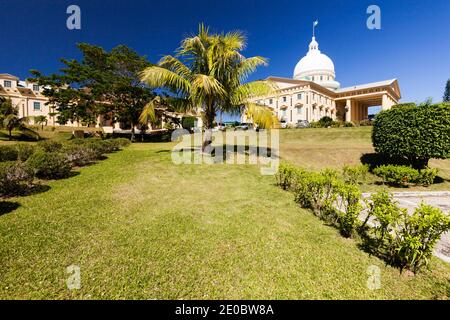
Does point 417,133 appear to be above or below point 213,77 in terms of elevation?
below

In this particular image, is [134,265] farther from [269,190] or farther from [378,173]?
[378,173]

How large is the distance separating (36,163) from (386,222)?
32.9 feet

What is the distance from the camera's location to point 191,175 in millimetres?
9242

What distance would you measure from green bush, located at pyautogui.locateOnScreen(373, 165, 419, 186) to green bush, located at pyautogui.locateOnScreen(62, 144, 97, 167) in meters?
15.4

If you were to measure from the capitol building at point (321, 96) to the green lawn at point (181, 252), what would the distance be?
43.2 meters

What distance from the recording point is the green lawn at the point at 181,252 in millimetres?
2986

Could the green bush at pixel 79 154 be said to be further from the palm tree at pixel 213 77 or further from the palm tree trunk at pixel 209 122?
the palm tree trunk at pixel 209 122

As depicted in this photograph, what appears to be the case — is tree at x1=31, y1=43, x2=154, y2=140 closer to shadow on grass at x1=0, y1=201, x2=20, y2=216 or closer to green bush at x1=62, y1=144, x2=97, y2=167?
green bush at x1=62, y1=144, x2=97, y2=167

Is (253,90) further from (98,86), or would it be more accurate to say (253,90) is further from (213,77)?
(98,86)

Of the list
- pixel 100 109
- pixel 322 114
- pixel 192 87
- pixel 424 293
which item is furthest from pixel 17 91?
pixel 322 114

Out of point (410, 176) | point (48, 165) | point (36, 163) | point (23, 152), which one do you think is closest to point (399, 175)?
point (410, 176)

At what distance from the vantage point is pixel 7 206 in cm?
522

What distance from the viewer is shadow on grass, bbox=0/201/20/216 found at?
4988mm
